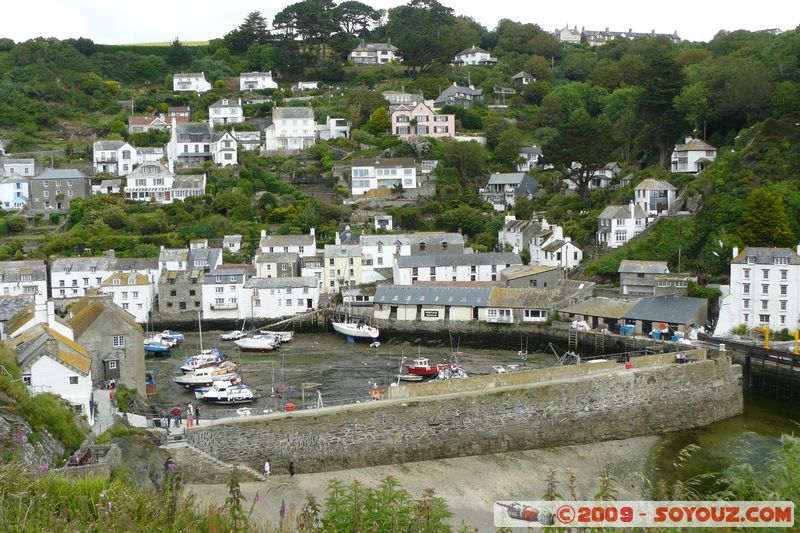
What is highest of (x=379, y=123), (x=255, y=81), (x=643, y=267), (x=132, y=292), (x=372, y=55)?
(x=372, y=55)

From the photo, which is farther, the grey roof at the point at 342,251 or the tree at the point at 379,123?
the tree at the point at 379,123

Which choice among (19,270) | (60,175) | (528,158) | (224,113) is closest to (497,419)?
(19,270)

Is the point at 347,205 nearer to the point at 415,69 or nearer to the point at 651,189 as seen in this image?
the point at 651,189

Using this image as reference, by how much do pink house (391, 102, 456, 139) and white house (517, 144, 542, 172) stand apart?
7.43m

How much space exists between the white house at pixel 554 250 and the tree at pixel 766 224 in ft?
34.3

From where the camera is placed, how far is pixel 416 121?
6812 centimetres

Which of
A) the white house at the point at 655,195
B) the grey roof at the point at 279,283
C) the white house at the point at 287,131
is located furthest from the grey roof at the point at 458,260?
the white house at the point at 287,131

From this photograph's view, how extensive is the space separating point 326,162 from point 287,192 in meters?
6.09

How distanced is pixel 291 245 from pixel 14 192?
978 inches

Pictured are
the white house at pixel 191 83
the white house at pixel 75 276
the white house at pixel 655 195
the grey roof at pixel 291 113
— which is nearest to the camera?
the white house at pixel 75 276

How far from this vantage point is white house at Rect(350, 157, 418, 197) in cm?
5919

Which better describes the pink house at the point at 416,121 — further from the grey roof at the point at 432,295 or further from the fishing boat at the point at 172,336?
the fishing boat at the point at 172,336

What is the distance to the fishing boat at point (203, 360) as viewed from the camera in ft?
105
